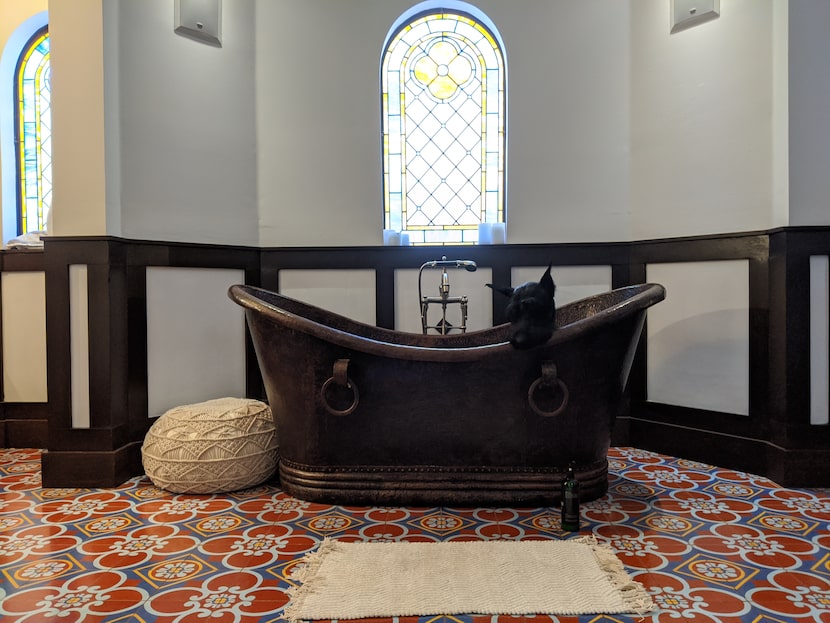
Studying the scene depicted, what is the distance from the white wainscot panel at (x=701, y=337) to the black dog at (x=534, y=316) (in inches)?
51.3

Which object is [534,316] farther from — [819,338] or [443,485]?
[819,338]

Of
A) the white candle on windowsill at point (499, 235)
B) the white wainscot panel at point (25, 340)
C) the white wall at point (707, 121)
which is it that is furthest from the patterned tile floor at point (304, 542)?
the white candle on windowsill at point (499, 235)

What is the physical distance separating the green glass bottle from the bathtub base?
0.23 m

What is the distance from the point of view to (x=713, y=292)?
280cm

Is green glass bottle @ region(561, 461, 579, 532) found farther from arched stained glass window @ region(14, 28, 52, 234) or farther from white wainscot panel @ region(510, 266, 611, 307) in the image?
arched stained glass window @ region(14, 28, 52, 234)

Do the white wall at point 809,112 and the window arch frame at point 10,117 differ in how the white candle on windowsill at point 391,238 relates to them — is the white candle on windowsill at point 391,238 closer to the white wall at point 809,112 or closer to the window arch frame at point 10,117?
the white wall at point 809,112

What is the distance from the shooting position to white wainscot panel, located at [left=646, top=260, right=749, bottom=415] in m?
2.70

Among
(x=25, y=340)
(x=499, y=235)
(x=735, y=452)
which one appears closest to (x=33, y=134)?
(x=25, y=340)

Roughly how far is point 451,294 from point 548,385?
51.8 inches

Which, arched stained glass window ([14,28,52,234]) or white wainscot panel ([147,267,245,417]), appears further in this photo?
arched stained glass window ([14,28,52,234])

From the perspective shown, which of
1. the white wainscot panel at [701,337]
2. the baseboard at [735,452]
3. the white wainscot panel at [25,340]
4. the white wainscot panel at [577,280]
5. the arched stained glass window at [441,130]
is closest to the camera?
the baseboard at [735,452]

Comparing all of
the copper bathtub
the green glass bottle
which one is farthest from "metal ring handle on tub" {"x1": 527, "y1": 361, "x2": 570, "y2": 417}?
the green glass bottle

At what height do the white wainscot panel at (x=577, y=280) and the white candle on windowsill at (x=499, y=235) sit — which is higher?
the white candle on windowsill at (x=499, y=235)

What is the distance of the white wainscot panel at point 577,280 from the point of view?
320 cm
